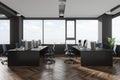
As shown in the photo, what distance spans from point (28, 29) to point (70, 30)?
10.0ft

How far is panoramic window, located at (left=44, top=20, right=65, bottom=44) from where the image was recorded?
12.2 m

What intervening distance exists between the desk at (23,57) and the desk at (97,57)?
1907 mm

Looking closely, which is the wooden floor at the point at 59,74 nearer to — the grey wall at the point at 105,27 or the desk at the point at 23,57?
the desk at the point at 23,57

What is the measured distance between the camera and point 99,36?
37.8ft

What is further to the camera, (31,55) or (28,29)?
(28,29)

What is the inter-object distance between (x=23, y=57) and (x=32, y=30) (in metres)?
5.62

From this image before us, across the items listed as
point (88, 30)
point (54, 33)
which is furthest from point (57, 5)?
point (88, 30)

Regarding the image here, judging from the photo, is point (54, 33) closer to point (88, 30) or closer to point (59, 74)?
point (88, 30)

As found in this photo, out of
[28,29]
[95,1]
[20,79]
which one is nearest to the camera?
[20,79]

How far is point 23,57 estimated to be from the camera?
694 centimetres

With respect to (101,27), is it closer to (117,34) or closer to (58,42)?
(117,34)

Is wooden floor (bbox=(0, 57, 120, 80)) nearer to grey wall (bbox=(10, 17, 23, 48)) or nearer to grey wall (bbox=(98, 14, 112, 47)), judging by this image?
grey wall (bbox=(98, 14, 112, 47))

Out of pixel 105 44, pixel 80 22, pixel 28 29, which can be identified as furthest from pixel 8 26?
pixel 105 44

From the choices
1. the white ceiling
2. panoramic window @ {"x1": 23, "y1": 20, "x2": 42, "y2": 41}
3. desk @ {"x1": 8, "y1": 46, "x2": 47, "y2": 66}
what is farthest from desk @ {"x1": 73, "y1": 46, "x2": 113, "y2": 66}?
panoramic window @ {"x1": 23, "y1": 20, "x2": 42, "y2": 41}
